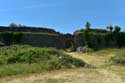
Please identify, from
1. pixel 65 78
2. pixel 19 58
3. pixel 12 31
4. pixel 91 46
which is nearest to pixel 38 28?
pixel 12 31

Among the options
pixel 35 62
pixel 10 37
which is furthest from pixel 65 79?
pixel 10 37

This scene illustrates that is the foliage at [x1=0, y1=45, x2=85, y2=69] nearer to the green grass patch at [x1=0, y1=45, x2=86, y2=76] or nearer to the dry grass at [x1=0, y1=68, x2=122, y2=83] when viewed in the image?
the green grass patch at [x1=0, y1=45, x2=86, y2=76]

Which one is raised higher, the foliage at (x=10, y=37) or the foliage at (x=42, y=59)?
the foliage at (x=10, y=37)

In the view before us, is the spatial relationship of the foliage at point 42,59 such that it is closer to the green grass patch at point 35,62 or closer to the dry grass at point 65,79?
the green grass patch at point 35,62

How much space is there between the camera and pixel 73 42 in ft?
141

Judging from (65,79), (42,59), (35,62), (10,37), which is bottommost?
(65,79)

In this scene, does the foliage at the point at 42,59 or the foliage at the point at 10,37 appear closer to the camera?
the foliage at the point at 42,59

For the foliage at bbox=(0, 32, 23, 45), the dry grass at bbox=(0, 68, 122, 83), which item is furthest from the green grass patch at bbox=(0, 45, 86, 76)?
the foliage at bbox=(0, 32, 23, 45)

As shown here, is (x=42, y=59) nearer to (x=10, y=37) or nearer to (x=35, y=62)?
(x=35, y=62)

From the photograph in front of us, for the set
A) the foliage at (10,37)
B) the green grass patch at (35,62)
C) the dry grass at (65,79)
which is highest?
the foliage at (10,37)

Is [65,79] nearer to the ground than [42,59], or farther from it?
nearer to the ground

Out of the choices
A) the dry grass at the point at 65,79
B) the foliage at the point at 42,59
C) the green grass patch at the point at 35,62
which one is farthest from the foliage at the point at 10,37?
the dry grass at the point at 65,79

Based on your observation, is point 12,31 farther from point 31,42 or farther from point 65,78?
point 65,78

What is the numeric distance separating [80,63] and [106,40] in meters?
22.4
